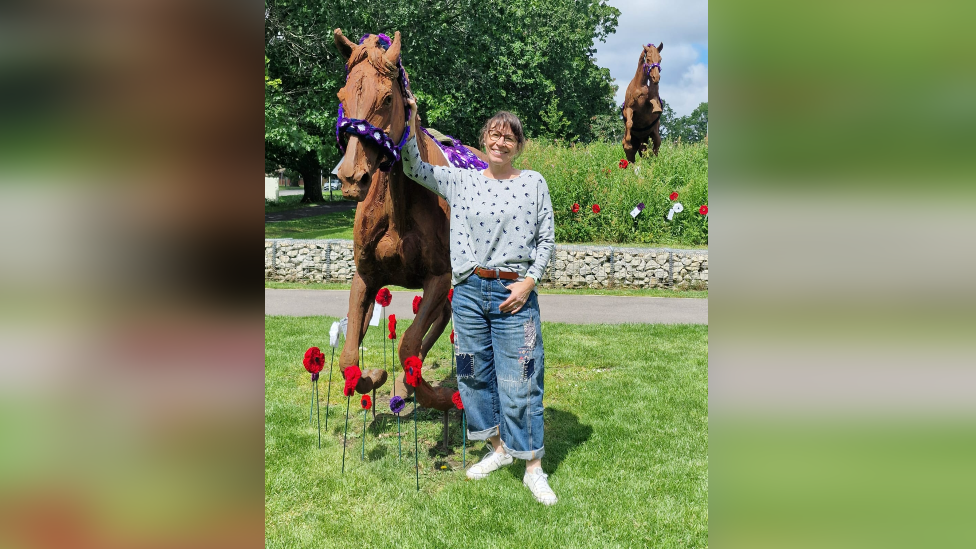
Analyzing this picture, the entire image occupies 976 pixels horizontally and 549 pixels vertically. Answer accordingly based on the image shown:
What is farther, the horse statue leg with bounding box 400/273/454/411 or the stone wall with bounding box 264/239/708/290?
the stone wall with bounding box 264/239/708/290

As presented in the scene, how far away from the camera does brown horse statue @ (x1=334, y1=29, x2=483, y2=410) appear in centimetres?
313

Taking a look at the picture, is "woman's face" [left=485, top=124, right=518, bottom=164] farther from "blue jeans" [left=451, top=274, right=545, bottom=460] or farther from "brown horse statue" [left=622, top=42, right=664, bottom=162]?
"brown horse statue" [left=622, top=42, right=664, bottom=162]

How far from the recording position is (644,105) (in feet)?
49.2

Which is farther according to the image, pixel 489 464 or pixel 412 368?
pixel 489 464

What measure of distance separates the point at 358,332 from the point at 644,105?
12.7 m

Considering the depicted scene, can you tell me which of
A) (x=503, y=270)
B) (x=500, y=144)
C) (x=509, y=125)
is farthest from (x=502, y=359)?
(x=509, y=125)

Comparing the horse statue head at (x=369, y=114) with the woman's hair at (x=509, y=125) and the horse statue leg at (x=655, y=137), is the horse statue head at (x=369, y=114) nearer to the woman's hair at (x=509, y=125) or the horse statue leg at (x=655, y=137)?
the woman's hair at (x=509, y=125)

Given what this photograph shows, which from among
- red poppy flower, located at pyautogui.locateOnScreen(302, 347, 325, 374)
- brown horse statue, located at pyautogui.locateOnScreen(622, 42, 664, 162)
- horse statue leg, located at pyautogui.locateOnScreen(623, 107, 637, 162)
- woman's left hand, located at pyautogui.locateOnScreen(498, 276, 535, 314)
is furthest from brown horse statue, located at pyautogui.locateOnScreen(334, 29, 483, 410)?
horse statue leg, located at pyautogui.locateOnScreen(623, 107, 637, 162)

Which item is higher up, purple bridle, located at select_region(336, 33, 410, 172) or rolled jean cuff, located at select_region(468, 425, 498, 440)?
purple bridle, located at select_region(336, 33, 410, 172)

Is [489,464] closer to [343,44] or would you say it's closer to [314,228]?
[343,44]

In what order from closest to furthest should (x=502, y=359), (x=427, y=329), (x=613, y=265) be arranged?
(x=502, y=359) < (x=427, y=329) < (x=613, y=265)

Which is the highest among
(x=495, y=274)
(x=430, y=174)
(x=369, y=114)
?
(x=369, y=114)
